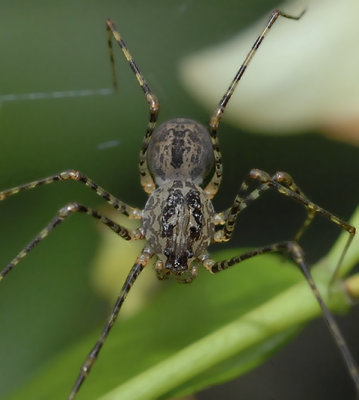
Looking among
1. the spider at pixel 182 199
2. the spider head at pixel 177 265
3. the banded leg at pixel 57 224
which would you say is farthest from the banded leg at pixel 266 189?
the banded leg at pixel 57 224

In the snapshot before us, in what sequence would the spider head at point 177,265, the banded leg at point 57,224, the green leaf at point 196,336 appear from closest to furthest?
the green leaf at point 196,336
the banded leg at point 57,224
the spider head at point 177,265

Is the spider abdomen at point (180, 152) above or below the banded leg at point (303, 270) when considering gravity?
above

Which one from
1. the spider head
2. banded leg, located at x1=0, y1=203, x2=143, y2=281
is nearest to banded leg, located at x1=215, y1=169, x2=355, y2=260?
the spider head

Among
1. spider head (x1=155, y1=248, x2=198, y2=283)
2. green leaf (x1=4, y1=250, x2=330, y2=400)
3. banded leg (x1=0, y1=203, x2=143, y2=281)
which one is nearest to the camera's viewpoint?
green leaf (x1=4, y1=250, x2=330, y2=400)

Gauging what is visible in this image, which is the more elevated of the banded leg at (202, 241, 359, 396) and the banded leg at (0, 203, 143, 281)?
the banded leg at (0, 203, 143, 281)

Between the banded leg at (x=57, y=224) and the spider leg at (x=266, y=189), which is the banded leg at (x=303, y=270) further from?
the banded leg at (x=57, y=224)

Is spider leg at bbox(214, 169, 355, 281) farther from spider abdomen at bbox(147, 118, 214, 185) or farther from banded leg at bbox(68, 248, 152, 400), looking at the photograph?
banded leg at bbox(68, 248, 152, 400)

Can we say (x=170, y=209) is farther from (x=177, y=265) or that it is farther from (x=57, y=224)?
(x=57, y=224)
